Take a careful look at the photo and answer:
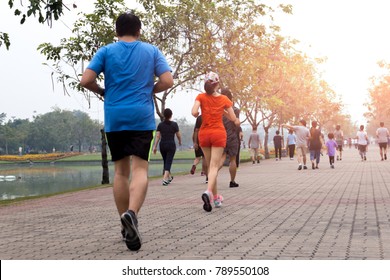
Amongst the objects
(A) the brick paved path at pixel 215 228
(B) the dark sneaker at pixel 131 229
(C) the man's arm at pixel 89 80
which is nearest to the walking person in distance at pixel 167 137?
(A) the brick paved path at pixel 215 228

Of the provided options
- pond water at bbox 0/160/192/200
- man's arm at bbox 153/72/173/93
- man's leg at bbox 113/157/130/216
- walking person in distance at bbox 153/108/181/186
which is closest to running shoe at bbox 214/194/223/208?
man's leg at bbox 113/157/130/216

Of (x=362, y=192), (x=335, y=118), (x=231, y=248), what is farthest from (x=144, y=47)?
(x=335, y=118)

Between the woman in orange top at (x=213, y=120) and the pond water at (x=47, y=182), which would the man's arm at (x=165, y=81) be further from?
the pond water at (x=47, y=182)

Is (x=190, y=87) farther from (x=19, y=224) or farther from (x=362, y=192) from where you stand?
(x=19, y=224)

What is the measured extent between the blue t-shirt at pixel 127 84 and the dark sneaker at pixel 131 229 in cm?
78

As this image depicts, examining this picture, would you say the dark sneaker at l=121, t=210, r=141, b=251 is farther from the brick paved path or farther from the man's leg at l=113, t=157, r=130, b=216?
the man's leg at l=113, t=157, r=130, b=216

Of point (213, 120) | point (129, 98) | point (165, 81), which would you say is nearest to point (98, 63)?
point (129, 98)

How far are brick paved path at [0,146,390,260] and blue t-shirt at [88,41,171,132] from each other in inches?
44.7

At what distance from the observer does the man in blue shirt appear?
5.63 m

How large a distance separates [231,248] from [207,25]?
67.0ft

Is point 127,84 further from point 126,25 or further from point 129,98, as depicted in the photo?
point 126,25

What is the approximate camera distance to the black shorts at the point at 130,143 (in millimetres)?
5645

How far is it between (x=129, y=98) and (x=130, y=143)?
40 cm

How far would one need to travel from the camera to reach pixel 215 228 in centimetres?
696
